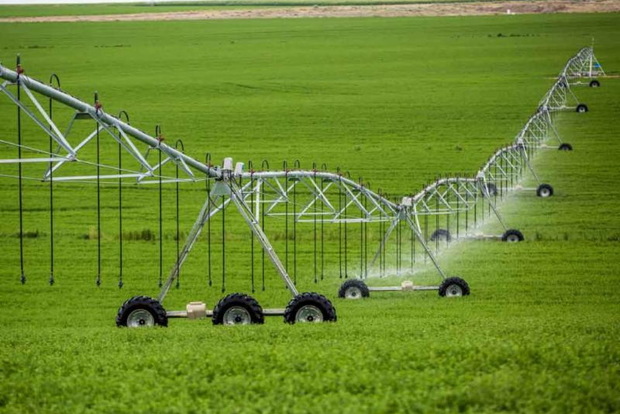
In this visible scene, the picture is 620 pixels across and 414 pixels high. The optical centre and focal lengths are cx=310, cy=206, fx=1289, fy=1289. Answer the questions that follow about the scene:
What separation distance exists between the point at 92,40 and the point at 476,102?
183 ft

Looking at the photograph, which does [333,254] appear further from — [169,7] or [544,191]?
[169,7]

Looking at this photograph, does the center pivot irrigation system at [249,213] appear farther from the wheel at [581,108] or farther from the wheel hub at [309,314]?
the wheel at [581,108]

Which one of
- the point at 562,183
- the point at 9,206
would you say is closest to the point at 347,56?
the point at 562,183

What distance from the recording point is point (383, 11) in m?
160

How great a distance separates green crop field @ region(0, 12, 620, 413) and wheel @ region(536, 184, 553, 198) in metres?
0.47

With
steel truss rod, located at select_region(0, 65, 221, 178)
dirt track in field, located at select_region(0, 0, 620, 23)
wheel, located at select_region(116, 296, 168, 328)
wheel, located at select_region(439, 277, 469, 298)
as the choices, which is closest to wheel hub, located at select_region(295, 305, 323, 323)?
wheel, located at select_region(116, 296, 168, 328)

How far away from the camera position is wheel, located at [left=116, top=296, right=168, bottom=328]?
23234 mm

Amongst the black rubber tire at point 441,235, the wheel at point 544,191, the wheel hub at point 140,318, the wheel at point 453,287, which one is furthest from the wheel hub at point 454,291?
Result: the wheel at point 544,191

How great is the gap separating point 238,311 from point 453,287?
8690 mm

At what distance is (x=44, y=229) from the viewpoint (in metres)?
43.8

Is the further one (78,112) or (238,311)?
(238,311)

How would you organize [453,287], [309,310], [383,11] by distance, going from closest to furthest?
[309,310]
[453,287]
[383,11]

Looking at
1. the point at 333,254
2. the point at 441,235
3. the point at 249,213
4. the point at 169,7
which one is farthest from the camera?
the point at 169,7

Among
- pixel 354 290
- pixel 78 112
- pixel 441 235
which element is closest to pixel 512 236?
pixel 441 235
